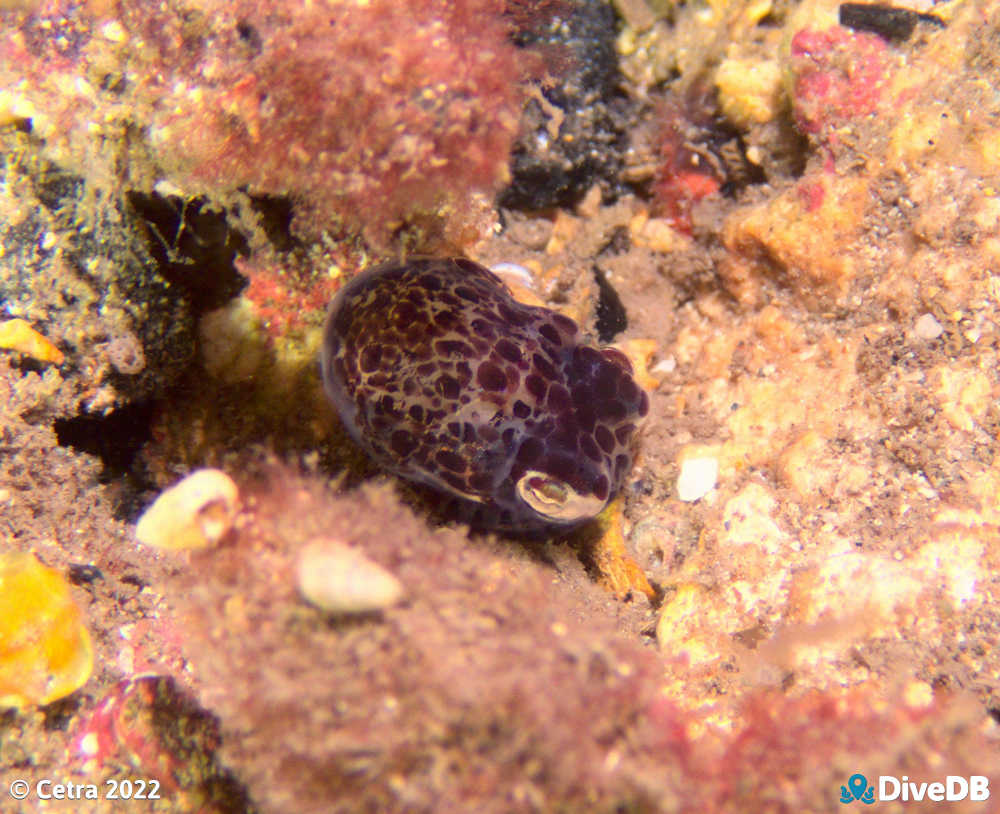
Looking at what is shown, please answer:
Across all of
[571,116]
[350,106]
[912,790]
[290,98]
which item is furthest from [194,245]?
[912,790]

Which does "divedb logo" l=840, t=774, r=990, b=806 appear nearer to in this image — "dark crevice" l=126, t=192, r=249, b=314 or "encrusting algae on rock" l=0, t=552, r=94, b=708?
"encrusting algae on rock" l=0, t=552, r=94, b=708

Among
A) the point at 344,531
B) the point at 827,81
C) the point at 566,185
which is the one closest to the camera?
the point at 344,531

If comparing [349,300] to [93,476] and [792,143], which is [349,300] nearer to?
[93,476]

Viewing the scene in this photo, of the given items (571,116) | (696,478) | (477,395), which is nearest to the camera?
(477,395)

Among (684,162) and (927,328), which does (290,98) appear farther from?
(927,328)

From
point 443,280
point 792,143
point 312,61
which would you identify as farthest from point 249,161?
point 792,143

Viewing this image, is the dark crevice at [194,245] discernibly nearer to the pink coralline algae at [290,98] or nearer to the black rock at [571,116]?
the pink coralline algae at [290,98]
